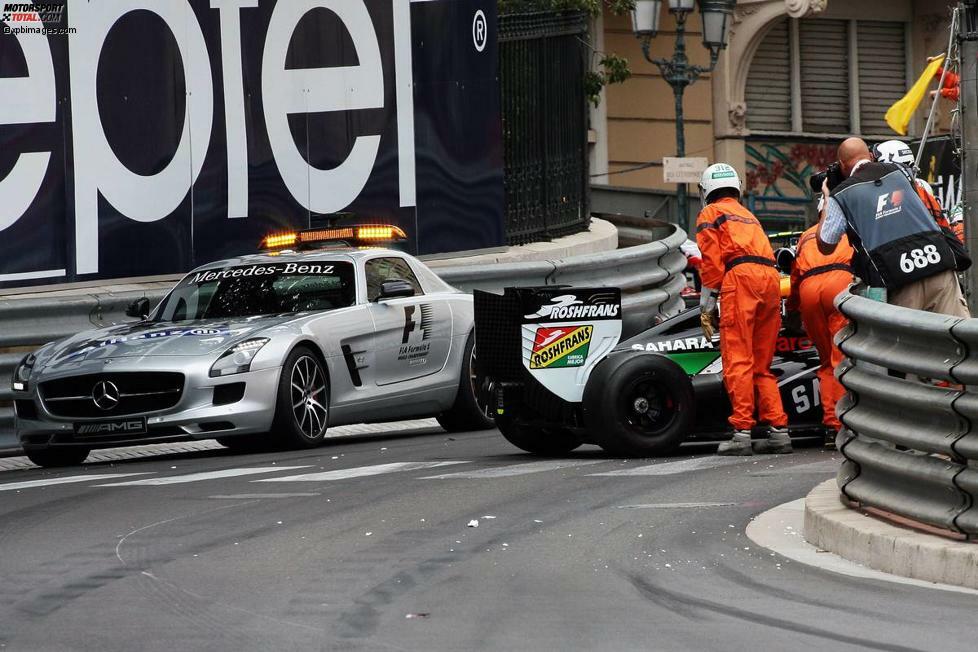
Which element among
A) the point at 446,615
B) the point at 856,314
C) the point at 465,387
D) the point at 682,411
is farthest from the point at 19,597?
the point at 465,387

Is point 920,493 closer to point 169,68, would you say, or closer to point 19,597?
point 19,597

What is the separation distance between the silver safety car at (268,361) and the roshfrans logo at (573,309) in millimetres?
1930

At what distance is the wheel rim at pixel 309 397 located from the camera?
1333 centimetres

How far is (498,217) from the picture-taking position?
20469mm

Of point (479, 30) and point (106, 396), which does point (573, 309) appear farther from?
point (479, 30)

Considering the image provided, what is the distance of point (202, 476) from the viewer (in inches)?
458

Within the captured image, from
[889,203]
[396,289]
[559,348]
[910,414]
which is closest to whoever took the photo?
[910,414]

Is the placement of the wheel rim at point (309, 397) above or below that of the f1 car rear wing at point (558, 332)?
below

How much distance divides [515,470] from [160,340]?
301cm

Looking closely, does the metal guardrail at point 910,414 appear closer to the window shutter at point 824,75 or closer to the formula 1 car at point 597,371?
the formula 1 car at point 597,371

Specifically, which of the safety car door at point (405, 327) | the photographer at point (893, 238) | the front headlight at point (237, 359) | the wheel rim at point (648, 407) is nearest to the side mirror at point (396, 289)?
the safety car door at point (405, 327)

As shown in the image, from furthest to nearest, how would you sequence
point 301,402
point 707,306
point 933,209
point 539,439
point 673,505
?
point 301,402 → point 539,439 → point 707,306 → point 933,209 → point 673,505

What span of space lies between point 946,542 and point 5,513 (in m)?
4.83

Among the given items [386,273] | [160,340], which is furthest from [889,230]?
[386,273]
